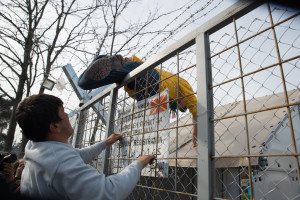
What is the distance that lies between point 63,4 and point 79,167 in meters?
Result: 7.63

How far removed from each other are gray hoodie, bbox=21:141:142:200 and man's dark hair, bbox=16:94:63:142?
0.13 m

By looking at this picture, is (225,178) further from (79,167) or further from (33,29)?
(33,29)

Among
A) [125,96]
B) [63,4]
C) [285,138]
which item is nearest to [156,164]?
[125,96]

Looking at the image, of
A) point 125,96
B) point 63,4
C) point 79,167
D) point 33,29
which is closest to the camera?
point 79,167

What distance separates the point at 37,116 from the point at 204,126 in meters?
1.10

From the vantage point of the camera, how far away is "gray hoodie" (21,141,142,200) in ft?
3.74

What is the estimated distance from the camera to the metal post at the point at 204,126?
4.37ft

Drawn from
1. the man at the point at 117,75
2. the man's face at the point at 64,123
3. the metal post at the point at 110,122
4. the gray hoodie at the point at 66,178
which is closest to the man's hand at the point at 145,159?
the gray hoodie at the point at 66,178

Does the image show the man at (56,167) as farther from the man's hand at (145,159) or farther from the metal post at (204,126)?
the metal post at (204,126)

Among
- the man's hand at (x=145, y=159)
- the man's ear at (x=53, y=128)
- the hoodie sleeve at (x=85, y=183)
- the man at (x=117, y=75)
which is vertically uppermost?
the man at (x=117, y=75)

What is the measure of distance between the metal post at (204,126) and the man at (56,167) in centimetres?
39

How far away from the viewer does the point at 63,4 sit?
7.43 m

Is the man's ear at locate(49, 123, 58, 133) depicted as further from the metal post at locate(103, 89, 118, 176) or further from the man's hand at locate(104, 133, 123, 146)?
the metal post at locate(103, 89, 118, 176)

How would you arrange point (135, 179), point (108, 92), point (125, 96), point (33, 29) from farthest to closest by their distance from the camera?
point (33, 29), point (108, 92), point (125, 96), point (135, 179)
